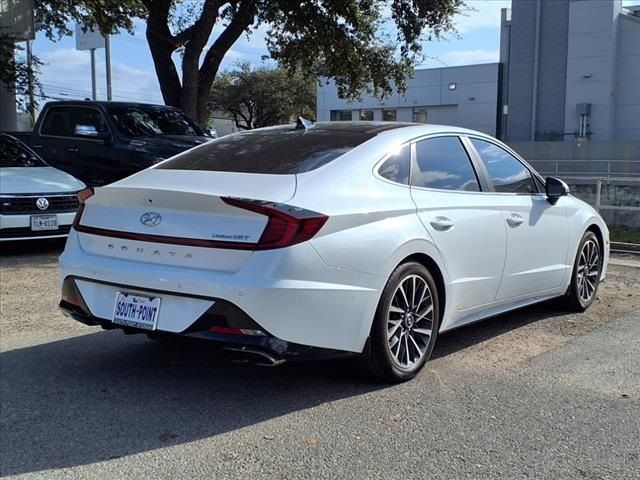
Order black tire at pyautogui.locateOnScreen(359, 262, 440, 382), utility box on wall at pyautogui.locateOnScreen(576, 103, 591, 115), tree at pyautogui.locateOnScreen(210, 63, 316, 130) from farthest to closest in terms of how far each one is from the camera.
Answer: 1. tree at pyautogui.locateOnScreen(210, 63, 316, 130)
2. utility box on wall at pyautogui.locateOnScreen(576, 103, 591, 115)
3. black tire at pyautogui.locateOnScreen(359, 262, 440, 382)

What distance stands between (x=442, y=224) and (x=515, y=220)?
102cm

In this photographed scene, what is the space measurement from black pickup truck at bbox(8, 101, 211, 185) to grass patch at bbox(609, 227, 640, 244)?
740 cm

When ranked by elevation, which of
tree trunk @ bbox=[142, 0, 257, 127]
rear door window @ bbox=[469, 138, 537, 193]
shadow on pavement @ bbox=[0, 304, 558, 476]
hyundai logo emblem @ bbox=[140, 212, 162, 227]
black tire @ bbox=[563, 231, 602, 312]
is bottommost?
shadow on pavement @ bbox=[0, 304, 558, 476]

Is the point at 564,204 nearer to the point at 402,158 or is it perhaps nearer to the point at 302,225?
the point at 402,158

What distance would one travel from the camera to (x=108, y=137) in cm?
1058

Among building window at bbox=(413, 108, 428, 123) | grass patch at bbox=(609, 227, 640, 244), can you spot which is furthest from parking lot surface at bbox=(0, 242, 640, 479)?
building window at bbox=(413, 108, 428, 123)

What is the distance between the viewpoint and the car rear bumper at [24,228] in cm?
869

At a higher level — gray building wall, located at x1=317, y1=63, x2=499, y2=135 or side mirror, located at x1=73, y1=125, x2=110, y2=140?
gray building wall, located at x1=317, y1=63, x2=499, y2=135

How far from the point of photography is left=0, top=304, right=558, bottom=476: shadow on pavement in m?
3.71

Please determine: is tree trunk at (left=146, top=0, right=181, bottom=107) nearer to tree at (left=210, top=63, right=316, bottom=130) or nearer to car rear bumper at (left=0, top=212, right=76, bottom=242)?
car rear bumper at (left=0, top=212, right=76, bottom=242)

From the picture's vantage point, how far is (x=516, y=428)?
12.6 feet

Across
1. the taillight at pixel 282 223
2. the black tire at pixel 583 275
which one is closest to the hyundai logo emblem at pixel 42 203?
the taillight at pixel 282 223

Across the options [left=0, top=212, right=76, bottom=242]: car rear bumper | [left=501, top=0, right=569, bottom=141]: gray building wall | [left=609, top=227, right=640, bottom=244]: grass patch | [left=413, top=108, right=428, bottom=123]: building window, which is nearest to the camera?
[left=0, top=212, right=76, bottom=242]: car rear bumper

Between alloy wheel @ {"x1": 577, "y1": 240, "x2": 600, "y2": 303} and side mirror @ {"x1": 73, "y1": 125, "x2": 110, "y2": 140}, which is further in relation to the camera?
side mirror @ {"x1": 73, "y1": 125, "x2": 110, "y2": 140}
